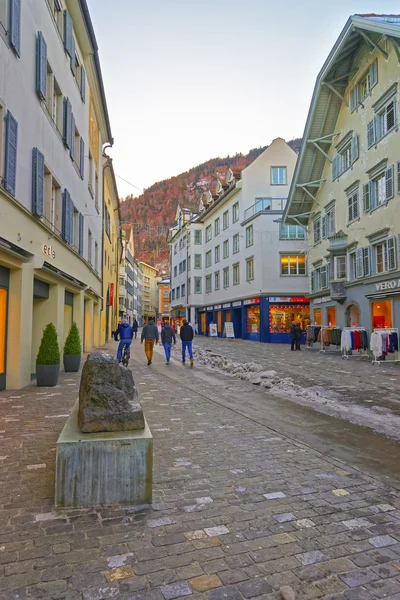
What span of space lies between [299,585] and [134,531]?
1.21 m

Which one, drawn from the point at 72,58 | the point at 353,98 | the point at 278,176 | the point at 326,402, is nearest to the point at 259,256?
the point at 278,176

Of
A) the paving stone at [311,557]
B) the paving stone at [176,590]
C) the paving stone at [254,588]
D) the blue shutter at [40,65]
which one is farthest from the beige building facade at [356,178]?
the paving stone at [176,590]

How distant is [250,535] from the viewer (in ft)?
9.60

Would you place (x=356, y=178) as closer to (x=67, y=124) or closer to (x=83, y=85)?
(x=83, y=85)

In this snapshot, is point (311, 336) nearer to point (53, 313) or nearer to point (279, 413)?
point (53, 313)

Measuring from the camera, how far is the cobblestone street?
7.84 ft

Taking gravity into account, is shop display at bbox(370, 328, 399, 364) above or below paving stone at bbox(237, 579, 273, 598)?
above

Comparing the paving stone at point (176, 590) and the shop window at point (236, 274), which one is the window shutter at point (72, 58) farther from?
the shop window at point (236, 274)

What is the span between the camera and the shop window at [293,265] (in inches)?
1281

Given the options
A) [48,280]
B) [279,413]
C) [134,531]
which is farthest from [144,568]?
[48,280]

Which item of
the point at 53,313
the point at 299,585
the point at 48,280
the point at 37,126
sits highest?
the point at 37,126

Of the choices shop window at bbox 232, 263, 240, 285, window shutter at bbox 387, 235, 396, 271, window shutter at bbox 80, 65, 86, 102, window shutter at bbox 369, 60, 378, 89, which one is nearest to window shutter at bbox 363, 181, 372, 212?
window shutter at bbox 387, 235, 396, 271

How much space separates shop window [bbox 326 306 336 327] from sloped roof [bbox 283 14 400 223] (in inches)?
292

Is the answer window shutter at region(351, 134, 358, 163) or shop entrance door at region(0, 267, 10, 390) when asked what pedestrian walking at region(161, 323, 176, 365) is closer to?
shop entrance door at region(0, 267, 10, 390)
